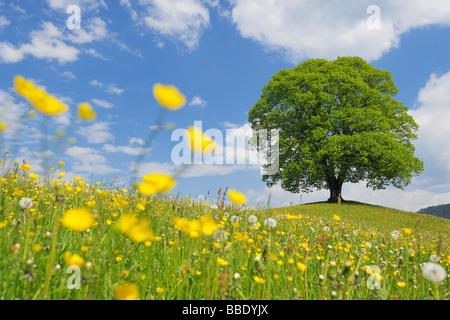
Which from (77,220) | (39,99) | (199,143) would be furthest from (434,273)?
(39,99)

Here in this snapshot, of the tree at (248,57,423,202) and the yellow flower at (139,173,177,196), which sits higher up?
the tree at (248,57,423,202)

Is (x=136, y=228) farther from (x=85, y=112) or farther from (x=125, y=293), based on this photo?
(x=85, y=112)

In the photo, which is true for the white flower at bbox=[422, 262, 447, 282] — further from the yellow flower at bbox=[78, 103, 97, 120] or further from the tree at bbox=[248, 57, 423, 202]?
the tree at bbox=[248, 57, 423, 202]

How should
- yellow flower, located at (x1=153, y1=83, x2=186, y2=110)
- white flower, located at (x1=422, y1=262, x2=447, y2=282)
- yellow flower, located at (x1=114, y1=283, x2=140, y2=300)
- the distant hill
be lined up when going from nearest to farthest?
yellow flower, located at (x1=153, y1=83, x2=186, y2=110)
yellow flower, located at (x1=114, y1=283, x2=140, y2=300)
white flower, located at (x1=422, y1=262, x2=447, y2=282)
the distant hill

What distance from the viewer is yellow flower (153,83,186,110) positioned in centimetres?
106

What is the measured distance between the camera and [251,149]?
89.9 ft

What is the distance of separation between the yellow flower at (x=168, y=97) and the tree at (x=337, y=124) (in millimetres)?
21385

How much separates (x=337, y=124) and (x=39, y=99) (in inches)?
933

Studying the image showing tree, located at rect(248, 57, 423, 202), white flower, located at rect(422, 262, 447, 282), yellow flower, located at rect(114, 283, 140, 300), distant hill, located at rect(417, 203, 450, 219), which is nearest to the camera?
yellow flower, located at rect(114, 283, 140, 300)

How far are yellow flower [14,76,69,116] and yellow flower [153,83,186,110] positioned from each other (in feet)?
1.41

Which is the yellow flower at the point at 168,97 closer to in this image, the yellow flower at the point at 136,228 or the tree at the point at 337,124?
the yellow flower at the point at 136,228

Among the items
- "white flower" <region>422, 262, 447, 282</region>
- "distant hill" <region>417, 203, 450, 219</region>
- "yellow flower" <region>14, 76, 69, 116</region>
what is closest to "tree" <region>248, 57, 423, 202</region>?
"white flower" <region>422, 262, 447, 282</region>
